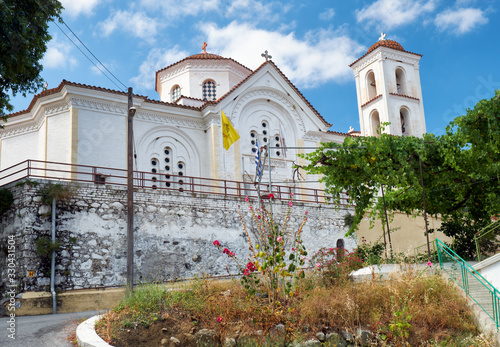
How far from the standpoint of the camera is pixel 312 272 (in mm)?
11859

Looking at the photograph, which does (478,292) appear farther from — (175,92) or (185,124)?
(175,92)

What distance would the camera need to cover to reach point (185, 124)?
25578 millimetres

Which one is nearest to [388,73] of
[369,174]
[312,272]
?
[369,174]

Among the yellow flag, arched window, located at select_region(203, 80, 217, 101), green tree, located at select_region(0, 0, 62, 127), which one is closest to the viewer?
green tree, located at select_region(0, 0, 62, 127)

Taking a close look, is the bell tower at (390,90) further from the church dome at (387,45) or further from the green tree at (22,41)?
the green tree at (22,41)

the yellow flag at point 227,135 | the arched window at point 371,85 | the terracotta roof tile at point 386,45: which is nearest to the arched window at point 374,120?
the arched window at point 371,85

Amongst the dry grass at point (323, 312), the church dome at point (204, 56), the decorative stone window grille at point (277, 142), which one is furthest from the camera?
the church dome at point (204, 56)

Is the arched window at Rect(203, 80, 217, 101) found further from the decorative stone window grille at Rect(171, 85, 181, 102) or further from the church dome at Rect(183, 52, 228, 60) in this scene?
the decorative stone window grille at Rect(171, 85, 181, 102)

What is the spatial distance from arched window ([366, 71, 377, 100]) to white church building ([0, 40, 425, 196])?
4.79 ft

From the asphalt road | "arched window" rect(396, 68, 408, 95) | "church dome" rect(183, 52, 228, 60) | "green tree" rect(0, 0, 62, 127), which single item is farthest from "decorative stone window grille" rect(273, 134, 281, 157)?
the asphalt road

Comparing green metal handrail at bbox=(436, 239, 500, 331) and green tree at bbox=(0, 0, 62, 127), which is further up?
green tree at bbox=(0, 0, 62, 127)

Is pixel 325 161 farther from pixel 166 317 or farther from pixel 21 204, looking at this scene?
pixel 21 204

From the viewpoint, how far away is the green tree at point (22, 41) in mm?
12547

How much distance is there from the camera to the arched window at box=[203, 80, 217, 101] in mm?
30438
